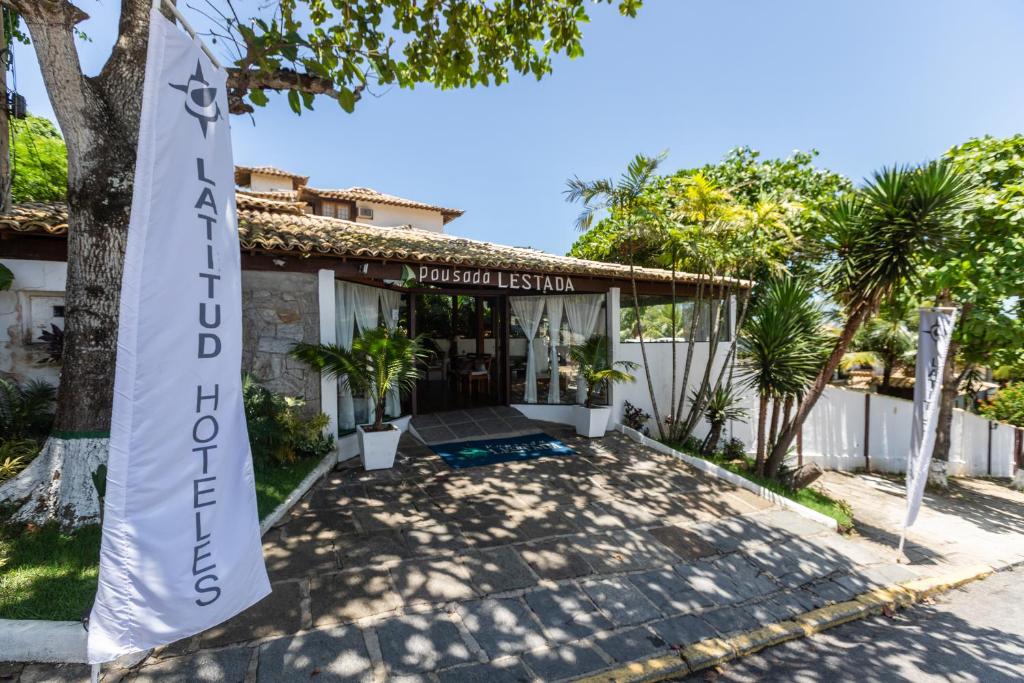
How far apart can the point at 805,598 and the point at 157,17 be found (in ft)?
21.8

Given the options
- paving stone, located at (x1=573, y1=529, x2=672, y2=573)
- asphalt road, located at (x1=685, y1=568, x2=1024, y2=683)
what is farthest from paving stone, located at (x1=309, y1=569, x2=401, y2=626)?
asphalt road, located at (x1=685, y1=568, x2=1024, y2=683)

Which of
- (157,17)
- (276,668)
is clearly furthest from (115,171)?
(276,668)

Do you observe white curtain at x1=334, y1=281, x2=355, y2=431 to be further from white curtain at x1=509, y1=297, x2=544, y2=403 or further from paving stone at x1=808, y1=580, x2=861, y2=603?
paving stone at x1=808, y1=580, x2=861, y2=603

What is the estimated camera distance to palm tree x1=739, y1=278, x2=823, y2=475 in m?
7.96

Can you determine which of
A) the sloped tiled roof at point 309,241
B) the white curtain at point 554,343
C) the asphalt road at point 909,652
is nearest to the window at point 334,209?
the sloped tiled roof at point 309,241

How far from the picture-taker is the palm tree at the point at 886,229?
255 inches

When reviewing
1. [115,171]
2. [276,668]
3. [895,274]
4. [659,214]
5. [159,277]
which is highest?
[659,214]

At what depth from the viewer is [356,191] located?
2336 cm

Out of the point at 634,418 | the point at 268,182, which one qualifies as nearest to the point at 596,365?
the point at 634,418

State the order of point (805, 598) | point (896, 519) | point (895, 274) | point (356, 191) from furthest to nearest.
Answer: point (356, 191) → point (896, 519) → point (895, 274) → point (805, 598)

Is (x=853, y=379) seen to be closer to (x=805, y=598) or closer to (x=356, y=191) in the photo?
(x=805, y=598)

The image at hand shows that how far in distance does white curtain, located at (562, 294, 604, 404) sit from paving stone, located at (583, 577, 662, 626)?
20.7 ft

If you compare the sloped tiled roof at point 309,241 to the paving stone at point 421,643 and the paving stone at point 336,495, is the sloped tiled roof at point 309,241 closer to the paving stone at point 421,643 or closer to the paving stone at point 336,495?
the paving stone at point 336,495

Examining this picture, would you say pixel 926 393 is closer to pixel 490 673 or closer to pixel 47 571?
pixel 490 673
